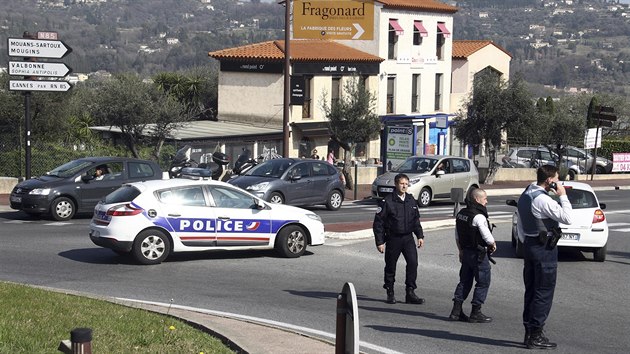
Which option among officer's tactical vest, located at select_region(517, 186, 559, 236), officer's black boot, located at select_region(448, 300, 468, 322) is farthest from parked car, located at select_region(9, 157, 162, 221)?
officer's tactical vest, located at select_region(517, 186, 559, 236)

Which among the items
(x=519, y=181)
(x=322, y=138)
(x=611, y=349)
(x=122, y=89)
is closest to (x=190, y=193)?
(x=611, y=349)

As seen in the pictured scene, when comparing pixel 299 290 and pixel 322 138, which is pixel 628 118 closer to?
pixel 322 138

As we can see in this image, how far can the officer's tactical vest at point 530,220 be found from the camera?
10617 mm

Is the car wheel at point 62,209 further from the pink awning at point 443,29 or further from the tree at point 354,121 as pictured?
the pink awning at point 443,29

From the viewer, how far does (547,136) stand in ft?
165

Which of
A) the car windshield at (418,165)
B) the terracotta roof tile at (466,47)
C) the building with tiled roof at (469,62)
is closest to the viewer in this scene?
the car windshield at (418,165)

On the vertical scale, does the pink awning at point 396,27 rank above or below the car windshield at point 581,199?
above

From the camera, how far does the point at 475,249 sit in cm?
1216

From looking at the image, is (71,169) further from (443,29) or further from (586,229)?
(443,29)

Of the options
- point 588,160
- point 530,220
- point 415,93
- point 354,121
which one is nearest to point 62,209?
point 530,220

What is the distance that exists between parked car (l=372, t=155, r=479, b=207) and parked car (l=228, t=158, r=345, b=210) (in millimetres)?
2465

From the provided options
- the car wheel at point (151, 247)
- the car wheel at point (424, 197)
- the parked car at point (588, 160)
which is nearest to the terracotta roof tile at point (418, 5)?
the parked car at point (588, 160)

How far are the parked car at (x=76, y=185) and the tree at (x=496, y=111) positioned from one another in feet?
77.2

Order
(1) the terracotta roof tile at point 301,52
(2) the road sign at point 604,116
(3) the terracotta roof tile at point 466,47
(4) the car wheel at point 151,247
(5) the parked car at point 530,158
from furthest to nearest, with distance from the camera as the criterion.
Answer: (3) the terracotta roof tile at point 466,47 < (5) the parked car at point 530,158 < (1) the terracotta roof tile at point 301,52 < (2) the road sign at point 604,116 < (4) the car wheel at point 151,247
